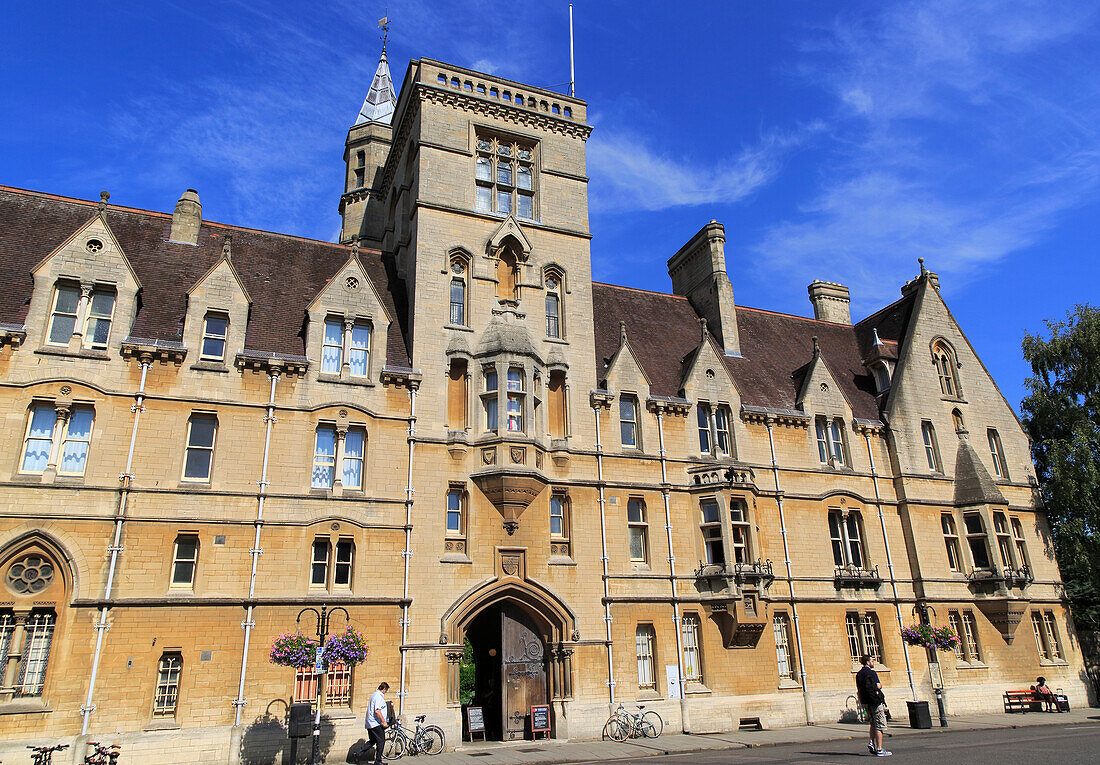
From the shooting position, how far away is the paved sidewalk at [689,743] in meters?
19.7

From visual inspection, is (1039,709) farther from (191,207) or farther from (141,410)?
(191,207)

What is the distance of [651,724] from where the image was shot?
23.9 m

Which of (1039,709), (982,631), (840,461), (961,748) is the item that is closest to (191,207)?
(840,461)

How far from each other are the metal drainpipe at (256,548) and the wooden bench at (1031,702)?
27094mm

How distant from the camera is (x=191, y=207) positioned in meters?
26.8

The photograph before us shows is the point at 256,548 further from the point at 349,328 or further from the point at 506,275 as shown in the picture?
the point at 506,275

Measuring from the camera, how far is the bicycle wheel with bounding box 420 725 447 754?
21.0 m

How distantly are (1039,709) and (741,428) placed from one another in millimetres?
15636

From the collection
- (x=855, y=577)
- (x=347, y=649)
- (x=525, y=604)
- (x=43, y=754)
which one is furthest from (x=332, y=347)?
(x=855, y=577)

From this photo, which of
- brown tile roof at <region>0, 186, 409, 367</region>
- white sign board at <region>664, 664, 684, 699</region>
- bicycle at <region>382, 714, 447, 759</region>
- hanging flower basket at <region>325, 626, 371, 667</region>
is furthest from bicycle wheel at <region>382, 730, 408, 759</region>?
brown tile roof at <region>0, 186, 409, 367</region>

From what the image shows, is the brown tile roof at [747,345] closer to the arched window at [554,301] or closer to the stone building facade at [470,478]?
the stone building facade at [470,478]

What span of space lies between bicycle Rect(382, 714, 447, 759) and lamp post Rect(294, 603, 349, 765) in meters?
1.97

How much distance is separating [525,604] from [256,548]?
842 centimetres

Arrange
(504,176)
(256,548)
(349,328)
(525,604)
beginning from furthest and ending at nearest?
(504,176), (349,328), (525,604), (256,548)
